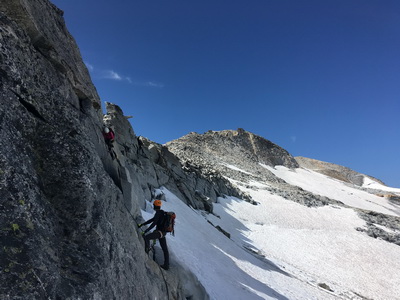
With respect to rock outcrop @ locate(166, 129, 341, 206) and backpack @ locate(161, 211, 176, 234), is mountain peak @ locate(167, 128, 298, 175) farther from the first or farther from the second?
backpack @ locate(161, 211, 176, 234)

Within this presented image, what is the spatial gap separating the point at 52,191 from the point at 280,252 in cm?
2805

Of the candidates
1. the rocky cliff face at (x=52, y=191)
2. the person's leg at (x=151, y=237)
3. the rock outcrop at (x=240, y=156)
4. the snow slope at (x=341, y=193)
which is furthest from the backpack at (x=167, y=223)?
the snow slope at (x=341, y=193)

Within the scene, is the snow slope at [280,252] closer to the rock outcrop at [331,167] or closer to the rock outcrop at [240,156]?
the rock outcrop at [240,156]

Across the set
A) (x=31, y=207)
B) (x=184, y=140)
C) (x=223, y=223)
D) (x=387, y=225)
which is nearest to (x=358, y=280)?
(x=223, y=223)

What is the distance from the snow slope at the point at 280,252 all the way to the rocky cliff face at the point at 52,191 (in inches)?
219

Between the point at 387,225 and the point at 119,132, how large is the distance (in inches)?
A: 1895

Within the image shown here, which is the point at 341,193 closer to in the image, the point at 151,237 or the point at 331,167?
the point at 151,237

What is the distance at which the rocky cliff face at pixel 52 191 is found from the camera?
428cm

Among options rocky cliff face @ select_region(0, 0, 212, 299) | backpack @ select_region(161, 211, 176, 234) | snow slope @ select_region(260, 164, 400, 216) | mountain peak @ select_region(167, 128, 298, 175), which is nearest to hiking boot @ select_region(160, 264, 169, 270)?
rocky cliff face @ select_region(0, 0, 212, 299)

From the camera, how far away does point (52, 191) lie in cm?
553

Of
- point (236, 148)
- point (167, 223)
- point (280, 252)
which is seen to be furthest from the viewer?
point (236, 148)

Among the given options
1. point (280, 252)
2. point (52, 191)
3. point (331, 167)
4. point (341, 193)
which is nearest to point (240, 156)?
point (341, 193)

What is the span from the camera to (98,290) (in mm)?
5234

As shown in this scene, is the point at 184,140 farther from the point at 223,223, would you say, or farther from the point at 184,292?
the point at 184,292
